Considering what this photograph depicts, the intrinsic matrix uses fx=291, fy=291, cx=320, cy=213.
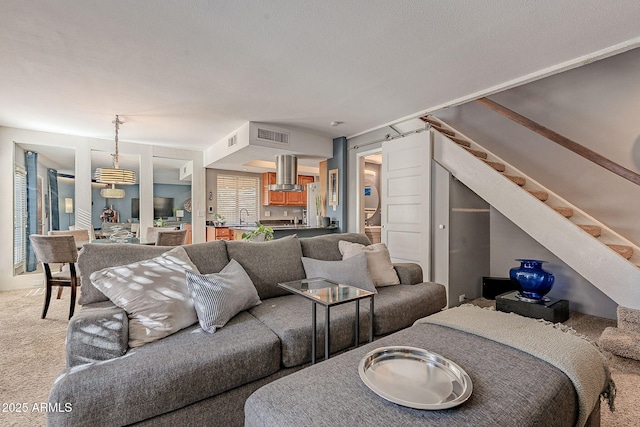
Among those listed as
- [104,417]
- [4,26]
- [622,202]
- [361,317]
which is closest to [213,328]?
[104,417]

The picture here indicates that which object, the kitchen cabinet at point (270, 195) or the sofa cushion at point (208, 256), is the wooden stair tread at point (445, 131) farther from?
the kitchen cabinet at point (270, 195)

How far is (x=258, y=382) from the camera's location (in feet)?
5.05

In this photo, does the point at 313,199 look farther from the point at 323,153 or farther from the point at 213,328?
the point at 213,328

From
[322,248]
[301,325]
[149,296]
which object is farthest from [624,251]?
[149,296]

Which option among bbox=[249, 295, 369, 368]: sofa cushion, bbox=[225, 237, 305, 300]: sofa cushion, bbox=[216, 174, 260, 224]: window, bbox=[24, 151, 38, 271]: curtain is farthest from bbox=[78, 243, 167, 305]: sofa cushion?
bbox=[216, 174, 260, 224]: window

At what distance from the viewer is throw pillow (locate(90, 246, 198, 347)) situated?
61.7 inches

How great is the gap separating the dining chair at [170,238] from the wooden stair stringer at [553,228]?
3.41 metres

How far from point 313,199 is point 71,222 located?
4.37 m

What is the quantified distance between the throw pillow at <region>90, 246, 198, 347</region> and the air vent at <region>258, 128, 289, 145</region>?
111 inches

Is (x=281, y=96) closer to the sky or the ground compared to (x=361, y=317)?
closer to the sky

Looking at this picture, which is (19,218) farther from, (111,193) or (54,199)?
(111,193)

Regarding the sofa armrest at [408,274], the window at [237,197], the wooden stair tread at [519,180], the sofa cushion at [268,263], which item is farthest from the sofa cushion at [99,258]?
the window at [237,197]

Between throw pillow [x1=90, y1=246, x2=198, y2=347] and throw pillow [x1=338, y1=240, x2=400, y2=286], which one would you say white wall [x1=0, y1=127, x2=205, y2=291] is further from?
throw pillow [x1=338, y1=240, x2=400, y2=286]

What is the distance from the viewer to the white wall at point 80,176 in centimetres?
443
